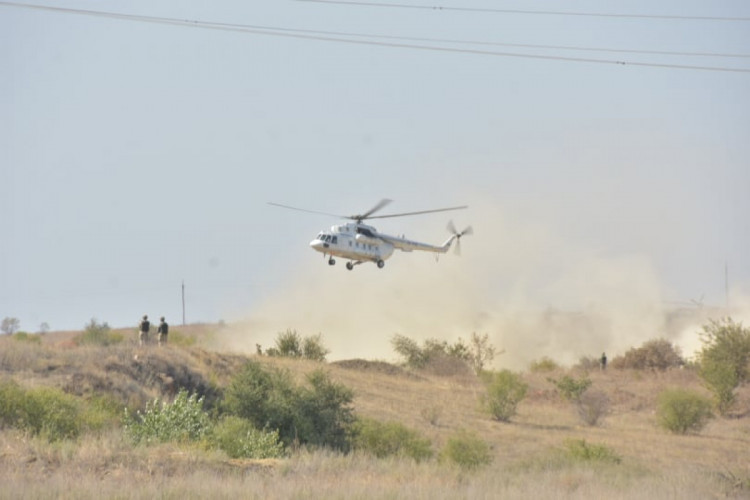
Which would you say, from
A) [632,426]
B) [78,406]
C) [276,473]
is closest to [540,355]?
[632,426]

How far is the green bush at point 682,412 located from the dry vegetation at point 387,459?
3.04ft

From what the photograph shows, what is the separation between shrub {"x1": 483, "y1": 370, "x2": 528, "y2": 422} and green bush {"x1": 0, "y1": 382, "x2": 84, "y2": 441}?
2740 cm

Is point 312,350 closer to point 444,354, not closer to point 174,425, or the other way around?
point 444,354

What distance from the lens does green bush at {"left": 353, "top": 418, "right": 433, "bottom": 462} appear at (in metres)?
40.2

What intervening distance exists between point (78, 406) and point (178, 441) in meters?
7.19

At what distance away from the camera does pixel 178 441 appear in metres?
31.3

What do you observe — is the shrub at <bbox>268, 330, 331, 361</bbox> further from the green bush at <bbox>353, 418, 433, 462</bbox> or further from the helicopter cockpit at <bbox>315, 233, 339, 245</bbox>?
the green bush at <bbox>353, 418, 433, 462</bbox>

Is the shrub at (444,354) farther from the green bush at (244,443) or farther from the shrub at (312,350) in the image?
the green bush at (244,443)

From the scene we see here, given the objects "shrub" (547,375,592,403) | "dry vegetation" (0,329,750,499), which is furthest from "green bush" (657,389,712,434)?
"shrub" (547,375,592,403)

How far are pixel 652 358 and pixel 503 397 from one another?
38.6 metres

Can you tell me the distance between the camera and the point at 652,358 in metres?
95.5

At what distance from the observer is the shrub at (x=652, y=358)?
95.2 m

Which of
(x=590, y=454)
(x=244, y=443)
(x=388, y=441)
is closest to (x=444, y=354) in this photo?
(x=388, y=441)

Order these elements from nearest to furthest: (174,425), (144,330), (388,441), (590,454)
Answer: (174,425)
(590,454)
(388,441)
(144,330)
